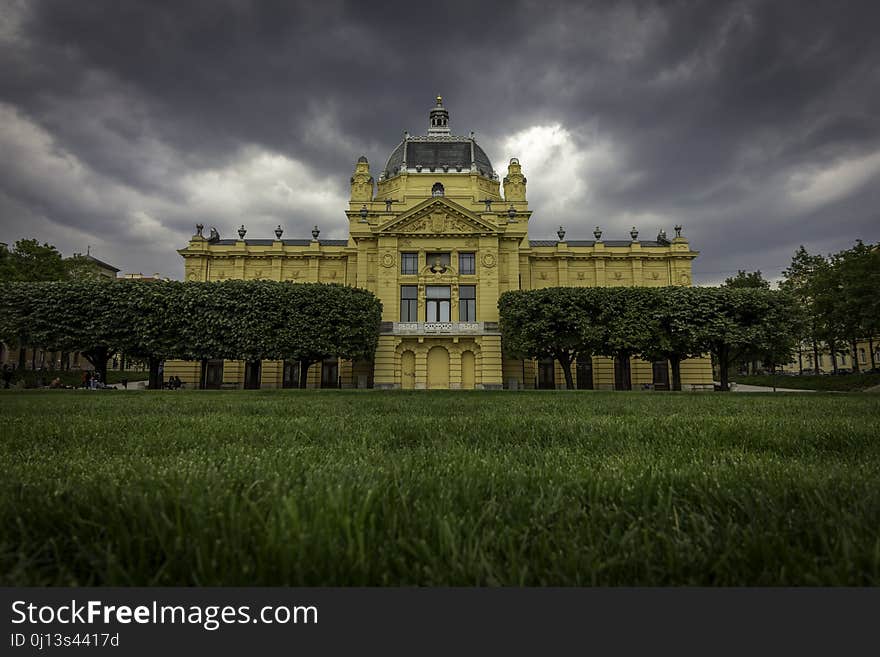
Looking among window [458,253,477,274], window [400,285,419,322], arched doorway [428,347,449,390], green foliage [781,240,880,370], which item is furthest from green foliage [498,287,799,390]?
window [400,285,419,322]

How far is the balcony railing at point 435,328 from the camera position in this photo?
3744cm

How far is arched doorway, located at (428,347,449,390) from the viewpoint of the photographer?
38.1 meters

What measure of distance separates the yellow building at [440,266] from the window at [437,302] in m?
0.09

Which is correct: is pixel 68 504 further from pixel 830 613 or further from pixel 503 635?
pixel 830 613

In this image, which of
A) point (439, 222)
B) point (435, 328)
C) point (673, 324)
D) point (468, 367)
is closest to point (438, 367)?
point (468, 367)

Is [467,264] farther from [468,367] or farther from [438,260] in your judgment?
[468,367]

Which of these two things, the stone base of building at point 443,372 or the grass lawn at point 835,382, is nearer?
the grass lawn at point 835,382

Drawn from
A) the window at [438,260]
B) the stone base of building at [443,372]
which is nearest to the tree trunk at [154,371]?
the stone base of building at [443,372]

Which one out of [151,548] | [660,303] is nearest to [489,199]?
[660,303]

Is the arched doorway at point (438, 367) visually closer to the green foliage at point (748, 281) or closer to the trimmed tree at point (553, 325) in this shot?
the trimmed tree at point (553, 325)

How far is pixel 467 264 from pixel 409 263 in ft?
16.4

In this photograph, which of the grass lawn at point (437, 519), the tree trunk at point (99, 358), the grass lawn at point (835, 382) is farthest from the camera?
the grass lawn at point (835, 382)

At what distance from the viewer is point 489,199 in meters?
44.4

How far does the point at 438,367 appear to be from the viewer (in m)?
38.3
